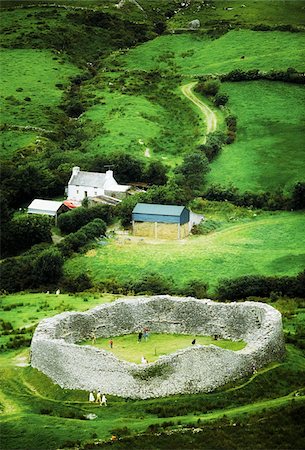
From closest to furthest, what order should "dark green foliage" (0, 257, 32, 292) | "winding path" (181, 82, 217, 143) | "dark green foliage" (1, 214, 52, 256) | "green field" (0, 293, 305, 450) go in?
1. "green field" (0, 293, 305, 450)
2. "dark green foliage" (0, 257, 32, 292)
3. "dark green foliage" (1, 214, 52, 256)
4. "winding path" (181, 82, 217, 143)

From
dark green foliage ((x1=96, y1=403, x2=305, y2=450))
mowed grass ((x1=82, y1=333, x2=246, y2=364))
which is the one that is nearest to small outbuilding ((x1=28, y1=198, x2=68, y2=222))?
mowed grass ((x1=82, y1=333, x2=246, y2=364))

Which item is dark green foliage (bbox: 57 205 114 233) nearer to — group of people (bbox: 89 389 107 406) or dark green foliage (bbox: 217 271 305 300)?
dark green foliage (bbox: 217 271 305 300)

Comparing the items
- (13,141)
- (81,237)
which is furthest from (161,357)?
(13,141)

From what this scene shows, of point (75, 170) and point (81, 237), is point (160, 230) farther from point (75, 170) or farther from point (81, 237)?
point (75, 170)

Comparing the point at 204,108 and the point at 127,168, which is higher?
the point at 127,168

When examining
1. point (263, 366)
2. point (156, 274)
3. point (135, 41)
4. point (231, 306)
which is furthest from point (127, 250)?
point (135, 41)

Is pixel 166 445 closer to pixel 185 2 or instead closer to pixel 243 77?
pixel 243 77
